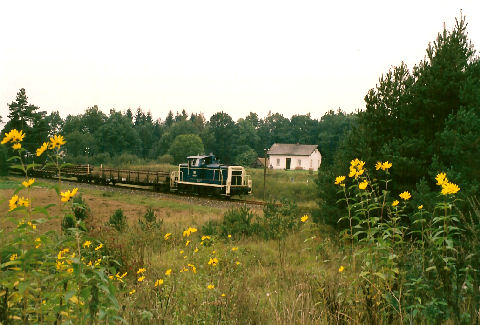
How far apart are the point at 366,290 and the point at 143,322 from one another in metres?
2.09

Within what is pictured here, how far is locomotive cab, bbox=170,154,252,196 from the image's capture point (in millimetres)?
21859

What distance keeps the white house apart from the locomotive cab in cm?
5009

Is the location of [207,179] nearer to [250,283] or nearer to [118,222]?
[118,222]

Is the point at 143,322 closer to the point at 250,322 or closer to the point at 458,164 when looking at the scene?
the point at 250,322

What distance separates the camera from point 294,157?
243 ft

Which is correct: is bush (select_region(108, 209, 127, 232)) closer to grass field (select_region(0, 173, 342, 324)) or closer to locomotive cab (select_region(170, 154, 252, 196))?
grass field (select_region(0, 173, 342, 324))

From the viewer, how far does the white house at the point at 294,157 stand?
72.8 m

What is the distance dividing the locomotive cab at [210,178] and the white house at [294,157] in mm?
50090

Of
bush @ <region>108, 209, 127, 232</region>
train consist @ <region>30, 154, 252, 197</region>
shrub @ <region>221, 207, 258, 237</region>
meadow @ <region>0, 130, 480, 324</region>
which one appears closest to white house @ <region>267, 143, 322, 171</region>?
train consist @ <region>30, 154, 252, 197</region>

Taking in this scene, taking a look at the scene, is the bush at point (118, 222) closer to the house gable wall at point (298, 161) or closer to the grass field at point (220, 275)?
the grass field at point (220, 275)

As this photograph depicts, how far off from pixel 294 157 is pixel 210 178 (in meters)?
53.2

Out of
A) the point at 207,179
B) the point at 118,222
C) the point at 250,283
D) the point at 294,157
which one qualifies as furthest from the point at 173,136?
the point at 250,283

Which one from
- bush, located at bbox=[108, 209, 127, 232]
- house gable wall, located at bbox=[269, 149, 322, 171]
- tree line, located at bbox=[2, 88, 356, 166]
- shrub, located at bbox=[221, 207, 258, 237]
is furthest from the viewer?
house gable wall, located at bbox=[269, 149, 322, 171]

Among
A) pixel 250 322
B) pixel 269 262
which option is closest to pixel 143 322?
pixel 250 322
